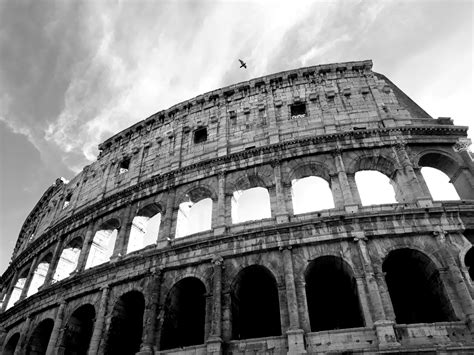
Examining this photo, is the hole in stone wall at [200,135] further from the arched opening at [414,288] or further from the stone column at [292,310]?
the arched opening at [414,288]

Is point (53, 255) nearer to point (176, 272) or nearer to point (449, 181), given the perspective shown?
point (176, 272)

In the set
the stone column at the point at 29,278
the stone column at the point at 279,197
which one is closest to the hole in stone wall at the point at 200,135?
the stone column at the point at 279,197

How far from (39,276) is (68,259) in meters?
2.59

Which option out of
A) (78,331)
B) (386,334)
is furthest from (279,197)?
(78,331)

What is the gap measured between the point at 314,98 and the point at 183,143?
7.01 metres

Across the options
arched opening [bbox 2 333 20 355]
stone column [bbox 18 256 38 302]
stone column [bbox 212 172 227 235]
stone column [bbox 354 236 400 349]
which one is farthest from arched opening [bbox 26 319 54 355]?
stone column [bbox 354 236 400 349]

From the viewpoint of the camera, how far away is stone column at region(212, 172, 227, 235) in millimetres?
13953

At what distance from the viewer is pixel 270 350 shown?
35.0ft

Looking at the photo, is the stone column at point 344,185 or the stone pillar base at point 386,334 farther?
the stone column at point 344,185

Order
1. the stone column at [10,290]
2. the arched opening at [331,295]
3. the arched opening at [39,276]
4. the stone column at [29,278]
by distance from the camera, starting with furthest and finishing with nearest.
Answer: the stone column at [10,290] → the arched opening at [39,276] → the stone column at [29,278] → the arched opening at [331,295]

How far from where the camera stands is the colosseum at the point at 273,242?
1121 cm

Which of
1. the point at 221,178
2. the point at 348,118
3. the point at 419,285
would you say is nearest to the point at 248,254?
the point at 221,178

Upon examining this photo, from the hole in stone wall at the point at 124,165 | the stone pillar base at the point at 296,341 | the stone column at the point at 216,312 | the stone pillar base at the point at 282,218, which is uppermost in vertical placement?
the hole in stone wall at the point at 124,165

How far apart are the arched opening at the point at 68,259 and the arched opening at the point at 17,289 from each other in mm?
4429
